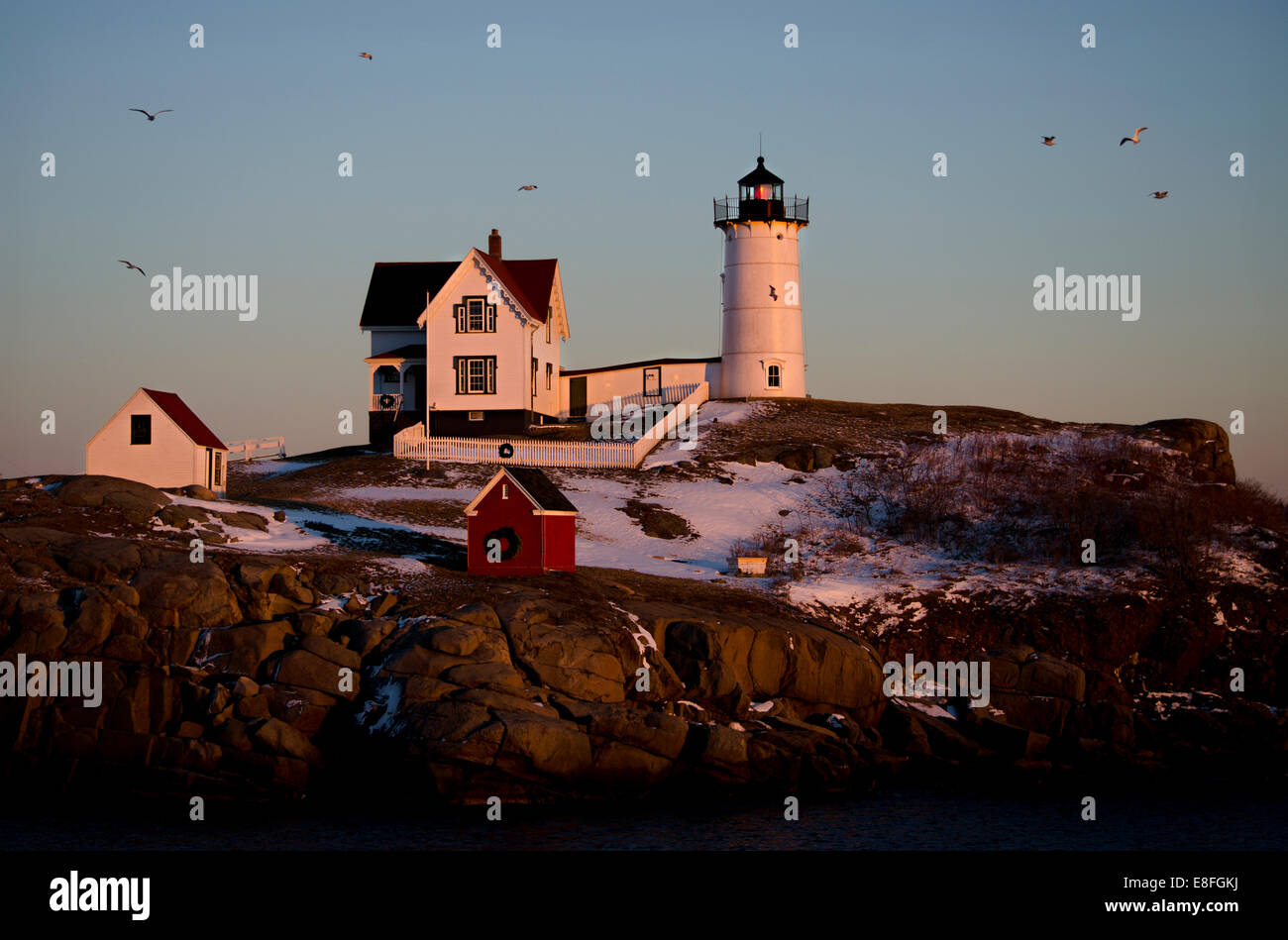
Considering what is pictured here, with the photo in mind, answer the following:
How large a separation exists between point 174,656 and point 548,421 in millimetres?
33257

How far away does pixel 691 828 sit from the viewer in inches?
1037

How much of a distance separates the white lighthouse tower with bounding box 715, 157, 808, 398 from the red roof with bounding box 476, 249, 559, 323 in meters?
8.35

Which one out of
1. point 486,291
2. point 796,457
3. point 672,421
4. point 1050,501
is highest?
point 486,291

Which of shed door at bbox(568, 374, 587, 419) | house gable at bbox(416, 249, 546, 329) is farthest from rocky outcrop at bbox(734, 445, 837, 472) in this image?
shed door at bbox(568, 374, 587, 419)

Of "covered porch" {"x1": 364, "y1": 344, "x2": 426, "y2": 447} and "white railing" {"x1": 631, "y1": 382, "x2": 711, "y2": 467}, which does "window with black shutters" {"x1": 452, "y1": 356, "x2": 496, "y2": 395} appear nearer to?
"covered porch" {"x1": 364, "y1": 344, "x2": 426, "y2": 447}

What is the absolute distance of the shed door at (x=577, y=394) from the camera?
218 feet

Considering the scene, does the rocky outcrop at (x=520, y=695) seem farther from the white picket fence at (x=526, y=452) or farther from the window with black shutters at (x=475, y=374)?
the window with black shutters at (x=475, y=374)

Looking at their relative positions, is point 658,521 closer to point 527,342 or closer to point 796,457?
point 796,457

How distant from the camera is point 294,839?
24703 millimetres

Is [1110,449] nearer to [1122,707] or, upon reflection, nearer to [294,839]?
[1122,707]

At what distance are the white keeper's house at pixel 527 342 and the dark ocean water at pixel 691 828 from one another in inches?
1224

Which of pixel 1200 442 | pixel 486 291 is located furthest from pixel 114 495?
pixel 1200 442

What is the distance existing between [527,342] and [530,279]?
156 inches

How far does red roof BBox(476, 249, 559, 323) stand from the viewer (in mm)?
58906
